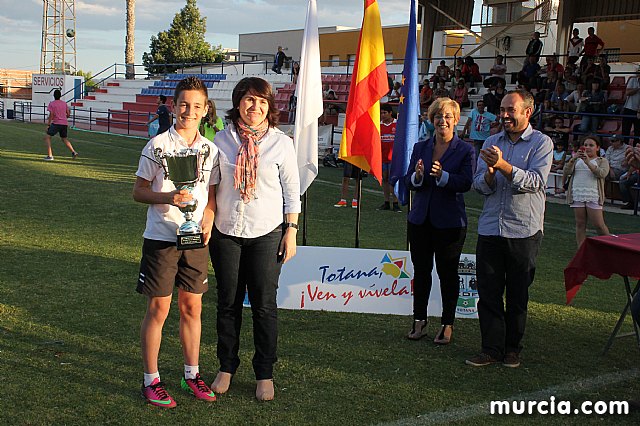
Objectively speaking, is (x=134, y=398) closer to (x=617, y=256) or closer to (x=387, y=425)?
(x=387, y=425)

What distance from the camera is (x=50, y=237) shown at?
877cm

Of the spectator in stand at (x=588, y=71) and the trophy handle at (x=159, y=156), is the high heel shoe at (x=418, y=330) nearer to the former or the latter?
the trophy handle at (x=159, y=156)

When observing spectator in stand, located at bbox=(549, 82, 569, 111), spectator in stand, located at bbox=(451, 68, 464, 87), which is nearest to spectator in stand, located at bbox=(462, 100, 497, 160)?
spectator in stand, located at bbox=(549, 82, 569, 111)

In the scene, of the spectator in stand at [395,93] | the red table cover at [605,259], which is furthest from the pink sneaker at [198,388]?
the spectator in stand at [395,93]

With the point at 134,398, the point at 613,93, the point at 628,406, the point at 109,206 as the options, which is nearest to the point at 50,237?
the point at 109,206

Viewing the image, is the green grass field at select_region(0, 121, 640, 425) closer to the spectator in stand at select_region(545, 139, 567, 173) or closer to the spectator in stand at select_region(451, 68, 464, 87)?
the spectator in stand at select_region(545, 139, 567, 173)

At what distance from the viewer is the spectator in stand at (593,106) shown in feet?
55.2

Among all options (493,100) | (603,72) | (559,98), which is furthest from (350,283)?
(603,72)

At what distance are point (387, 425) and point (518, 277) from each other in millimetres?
1601

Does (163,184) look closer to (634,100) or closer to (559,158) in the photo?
(559,158)

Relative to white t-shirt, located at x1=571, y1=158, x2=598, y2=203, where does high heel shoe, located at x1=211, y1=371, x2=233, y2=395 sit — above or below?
below

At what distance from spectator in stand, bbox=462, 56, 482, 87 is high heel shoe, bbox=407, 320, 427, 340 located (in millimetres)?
18464

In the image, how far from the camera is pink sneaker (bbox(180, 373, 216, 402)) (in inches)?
168

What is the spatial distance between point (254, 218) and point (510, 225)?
1.80 meters
